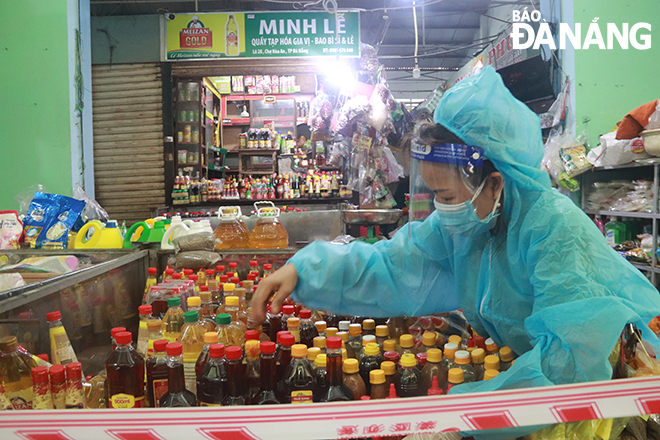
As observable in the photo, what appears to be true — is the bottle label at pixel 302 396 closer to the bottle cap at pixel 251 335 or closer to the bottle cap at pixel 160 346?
the bottle cap at pixel 251 335

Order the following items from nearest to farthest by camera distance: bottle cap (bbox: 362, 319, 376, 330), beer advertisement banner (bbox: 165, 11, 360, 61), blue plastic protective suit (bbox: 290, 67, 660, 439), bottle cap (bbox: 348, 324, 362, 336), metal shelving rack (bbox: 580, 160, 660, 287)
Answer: blue plastic protective suit (bbox: 290, 67, 660, 439) → bottle cap (bbox: 348, 324, 362, 336) → bottle cap (bbox: 362, 319, 376, 330) → metal shelving rack (bbox: 580, 160, 660, 287) → beer advertisement banner (bbox: 165, 11, 360, 61)

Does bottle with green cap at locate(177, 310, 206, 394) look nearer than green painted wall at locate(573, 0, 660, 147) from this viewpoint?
Yes

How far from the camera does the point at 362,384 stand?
1.34 meters

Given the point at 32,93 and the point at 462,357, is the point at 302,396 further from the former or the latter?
the point at 32,93

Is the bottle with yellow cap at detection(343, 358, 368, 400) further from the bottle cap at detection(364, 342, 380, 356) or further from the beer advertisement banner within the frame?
the beer advertisement banner

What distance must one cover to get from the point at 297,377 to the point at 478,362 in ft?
1.75

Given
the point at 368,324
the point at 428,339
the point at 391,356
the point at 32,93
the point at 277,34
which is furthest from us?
the point at 277,34

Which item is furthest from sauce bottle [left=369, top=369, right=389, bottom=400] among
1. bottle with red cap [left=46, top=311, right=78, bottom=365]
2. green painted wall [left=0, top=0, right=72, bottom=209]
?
green painted wall [left=0, top=0, right=72, bottom=209]

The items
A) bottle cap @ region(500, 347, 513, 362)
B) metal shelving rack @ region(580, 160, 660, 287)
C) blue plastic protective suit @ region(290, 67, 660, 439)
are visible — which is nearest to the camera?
blue plastic protective suit @ region(290, 67, 660, 439)

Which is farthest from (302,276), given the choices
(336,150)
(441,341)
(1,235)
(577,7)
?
(577,7)

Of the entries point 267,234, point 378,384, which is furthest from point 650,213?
point 378,384

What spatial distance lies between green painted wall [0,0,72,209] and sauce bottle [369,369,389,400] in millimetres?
4752

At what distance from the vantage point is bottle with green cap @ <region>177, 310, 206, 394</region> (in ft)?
4.52

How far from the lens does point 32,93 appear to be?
4895 mm
